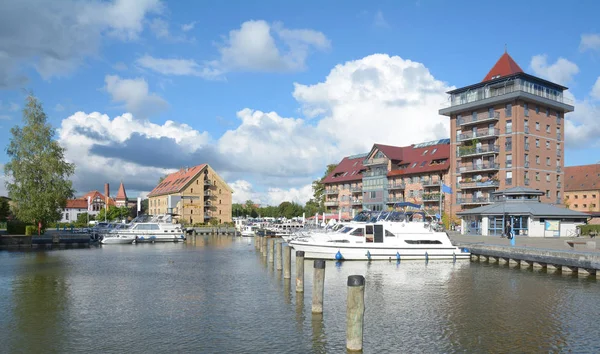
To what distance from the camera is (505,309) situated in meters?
22.7

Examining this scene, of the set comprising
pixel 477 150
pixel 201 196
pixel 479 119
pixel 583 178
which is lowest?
pixel 201 196

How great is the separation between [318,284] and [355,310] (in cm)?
500

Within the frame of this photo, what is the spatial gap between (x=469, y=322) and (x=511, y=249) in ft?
67.9

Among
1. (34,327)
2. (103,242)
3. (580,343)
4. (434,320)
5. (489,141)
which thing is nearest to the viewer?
(580,343)

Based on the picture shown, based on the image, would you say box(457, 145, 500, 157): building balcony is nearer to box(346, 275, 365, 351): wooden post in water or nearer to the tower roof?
box(346, 275, 365, 351): wooden post in water

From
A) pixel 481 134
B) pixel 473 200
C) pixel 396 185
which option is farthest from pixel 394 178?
pixel 481 134

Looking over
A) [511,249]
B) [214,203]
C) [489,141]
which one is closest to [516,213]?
[511,249]

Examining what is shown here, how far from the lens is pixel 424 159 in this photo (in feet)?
306

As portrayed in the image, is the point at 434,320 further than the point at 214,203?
No

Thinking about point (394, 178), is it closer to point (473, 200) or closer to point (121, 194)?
point (473, 200)

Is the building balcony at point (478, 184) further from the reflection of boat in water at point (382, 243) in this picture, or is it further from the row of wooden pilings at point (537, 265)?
the reflection of boat in water at point (382, 243)

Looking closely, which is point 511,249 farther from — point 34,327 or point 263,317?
point 34,327

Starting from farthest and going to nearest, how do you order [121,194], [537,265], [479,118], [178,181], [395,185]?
[121,194], [178,181], [395,185], [479,118], [537,265]

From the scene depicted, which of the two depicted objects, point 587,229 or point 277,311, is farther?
point 587,229
